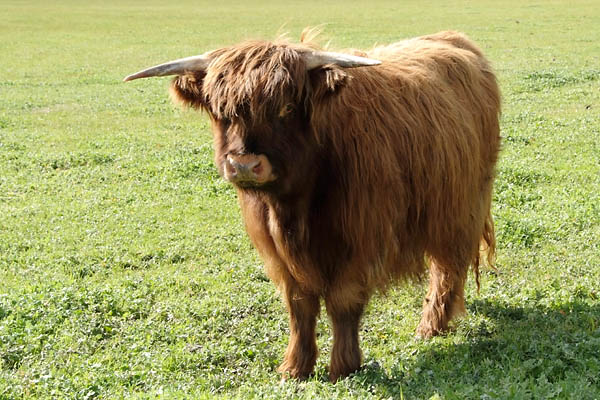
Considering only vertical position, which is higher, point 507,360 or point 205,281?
point 507,360

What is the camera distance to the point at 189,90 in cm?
487

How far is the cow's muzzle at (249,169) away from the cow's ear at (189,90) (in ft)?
2.19

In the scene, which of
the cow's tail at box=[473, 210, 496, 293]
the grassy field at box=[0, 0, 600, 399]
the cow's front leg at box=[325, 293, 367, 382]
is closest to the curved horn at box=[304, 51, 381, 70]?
the grassy field at box=[0, 0, 600, 399]

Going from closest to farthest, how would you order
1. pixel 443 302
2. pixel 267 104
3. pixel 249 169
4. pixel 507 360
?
pixel 249 169, pixel 267 104, pixel 507 360, pixel 443 302

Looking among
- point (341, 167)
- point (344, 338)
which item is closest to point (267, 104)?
point (341, 167)

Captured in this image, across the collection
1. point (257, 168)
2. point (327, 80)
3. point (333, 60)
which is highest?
point (333, 60)

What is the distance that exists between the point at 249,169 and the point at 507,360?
7.73 ft

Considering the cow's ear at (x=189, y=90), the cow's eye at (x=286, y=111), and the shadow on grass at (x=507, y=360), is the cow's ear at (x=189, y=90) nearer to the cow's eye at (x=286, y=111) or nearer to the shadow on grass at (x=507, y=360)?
the cow's eye at (x=286, y=111)

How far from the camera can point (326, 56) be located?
456cm

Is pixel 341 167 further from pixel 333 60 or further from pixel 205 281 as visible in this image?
pixel 205 281

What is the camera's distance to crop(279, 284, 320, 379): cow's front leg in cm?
524

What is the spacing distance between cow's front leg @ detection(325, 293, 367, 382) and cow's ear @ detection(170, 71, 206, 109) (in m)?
1.63

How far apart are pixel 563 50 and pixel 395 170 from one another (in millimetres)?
21108

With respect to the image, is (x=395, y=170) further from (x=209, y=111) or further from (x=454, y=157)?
(x=209, y=111)
